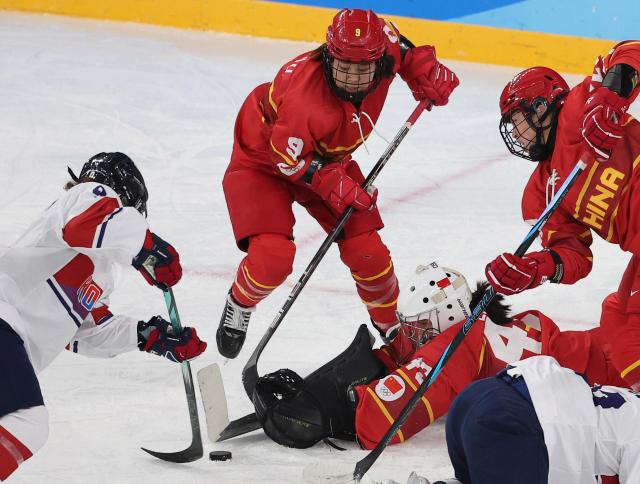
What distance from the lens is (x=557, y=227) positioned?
9.75 ft

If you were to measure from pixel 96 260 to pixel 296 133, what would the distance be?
76 centimetres

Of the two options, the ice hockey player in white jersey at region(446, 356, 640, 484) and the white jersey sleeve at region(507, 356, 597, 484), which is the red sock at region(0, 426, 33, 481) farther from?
the white jersey sleeve at region(507, 356, 597, 484)

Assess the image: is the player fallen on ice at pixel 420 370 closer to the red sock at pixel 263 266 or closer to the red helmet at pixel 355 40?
the red sock at pixel 263 266

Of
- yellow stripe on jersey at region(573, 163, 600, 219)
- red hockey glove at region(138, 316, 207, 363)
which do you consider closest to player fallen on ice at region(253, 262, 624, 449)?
red hockey glove at region(138, 316, 207, 363)

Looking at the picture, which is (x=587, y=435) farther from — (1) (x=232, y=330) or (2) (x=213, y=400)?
(1) (x=232, y=330)

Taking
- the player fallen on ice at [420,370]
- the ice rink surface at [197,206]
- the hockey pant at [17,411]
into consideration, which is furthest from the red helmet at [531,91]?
the hockey pant at [17,411]

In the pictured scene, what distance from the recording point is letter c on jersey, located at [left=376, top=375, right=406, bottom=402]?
2.76 m

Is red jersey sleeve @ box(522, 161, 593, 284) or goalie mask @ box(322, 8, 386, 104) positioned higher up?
goalie mask @ box(322, 8, 386, 104)

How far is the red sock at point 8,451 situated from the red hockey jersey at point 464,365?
931 millimetres

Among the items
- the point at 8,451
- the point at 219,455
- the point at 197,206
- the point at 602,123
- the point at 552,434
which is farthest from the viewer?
the point at 197,206

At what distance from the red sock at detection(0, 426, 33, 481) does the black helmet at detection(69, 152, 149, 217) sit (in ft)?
2.26

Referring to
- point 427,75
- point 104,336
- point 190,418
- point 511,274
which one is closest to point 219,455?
point 190,418

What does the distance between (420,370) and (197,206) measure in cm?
211

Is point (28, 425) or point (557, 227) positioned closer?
point (28, 425)
